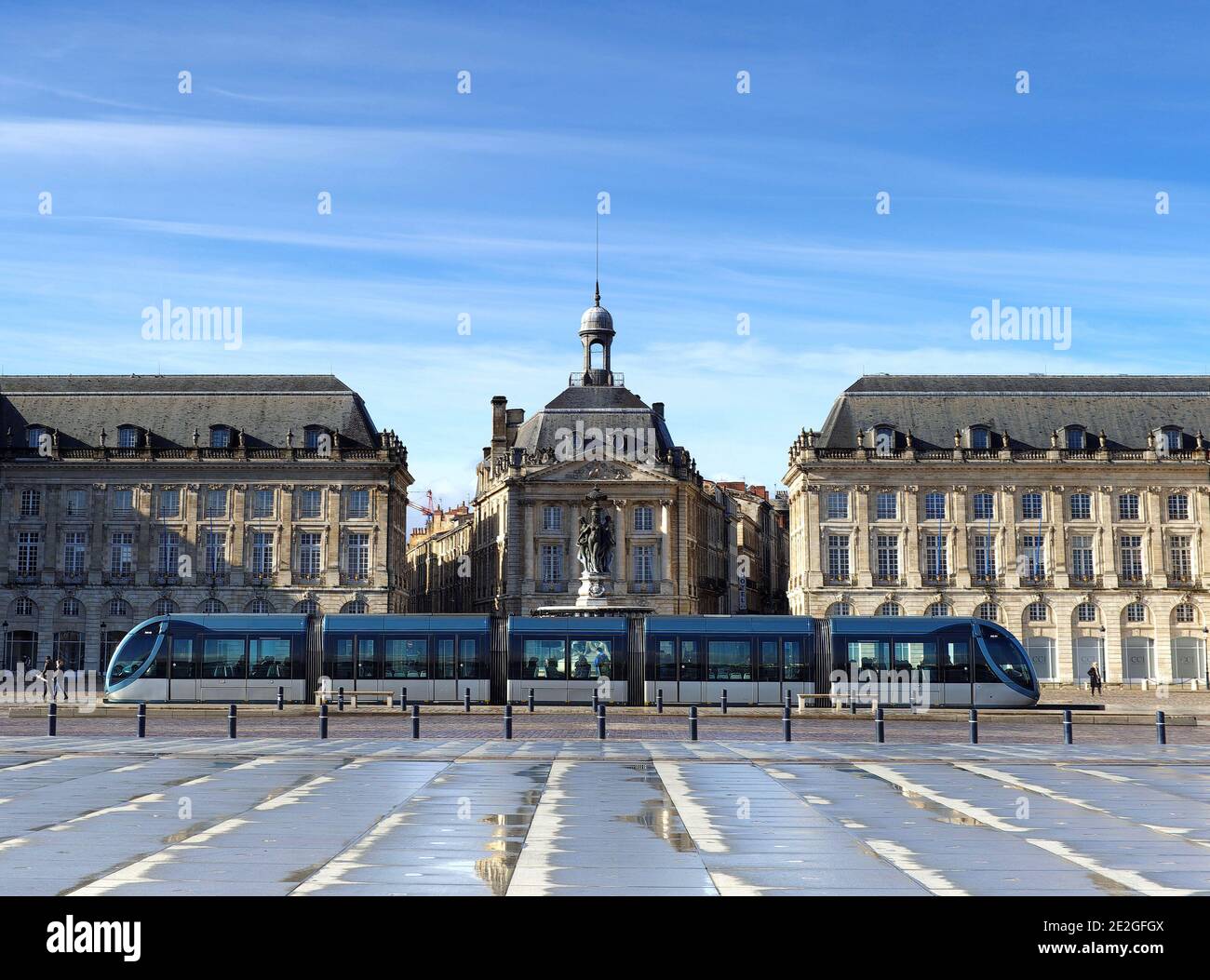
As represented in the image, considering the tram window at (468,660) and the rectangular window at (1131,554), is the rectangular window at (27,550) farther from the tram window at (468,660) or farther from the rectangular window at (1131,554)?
the rectangular window at (1131,554)

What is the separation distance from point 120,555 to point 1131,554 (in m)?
60.2

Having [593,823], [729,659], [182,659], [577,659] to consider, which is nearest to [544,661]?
[577,659]

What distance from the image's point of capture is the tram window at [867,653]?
1802 inches

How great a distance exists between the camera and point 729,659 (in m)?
46.7

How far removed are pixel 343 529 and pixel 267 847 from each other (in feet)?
252

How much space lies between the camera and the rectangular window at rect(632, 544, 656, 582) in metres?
95.6

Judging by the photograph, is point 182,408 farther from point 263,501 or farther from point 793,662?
point 793,662

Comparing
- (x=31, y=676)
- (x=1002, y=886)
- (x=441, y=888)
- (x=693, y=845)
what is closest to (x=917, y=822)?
(x=693, y=845)

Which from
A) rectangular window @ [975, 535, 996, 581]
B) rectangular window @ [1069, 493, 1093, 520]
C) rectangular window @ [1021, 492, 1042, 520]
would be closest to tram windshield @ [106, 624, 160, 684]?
rectangular window @ [975, 535, 996, 581]

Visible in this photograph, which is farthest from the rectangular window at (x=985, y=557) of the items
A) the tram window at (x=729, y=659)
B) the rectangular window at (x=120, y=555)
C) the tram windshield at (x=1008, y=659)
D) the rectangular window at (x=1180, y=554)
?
the rectangular window at (x=120, y=555)

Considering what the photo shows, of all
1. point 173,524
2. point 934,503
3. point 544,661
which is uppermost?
point 934,503

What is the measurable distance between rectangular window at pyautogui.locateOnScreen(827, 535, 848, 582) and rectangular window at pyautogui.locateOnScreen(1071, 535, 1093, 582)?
13.4 meters

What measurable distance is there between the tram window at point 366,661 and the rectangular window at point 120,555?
153 ft

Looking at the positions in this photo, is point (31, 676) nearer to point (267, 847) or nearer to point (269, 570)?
point (269, 570)
